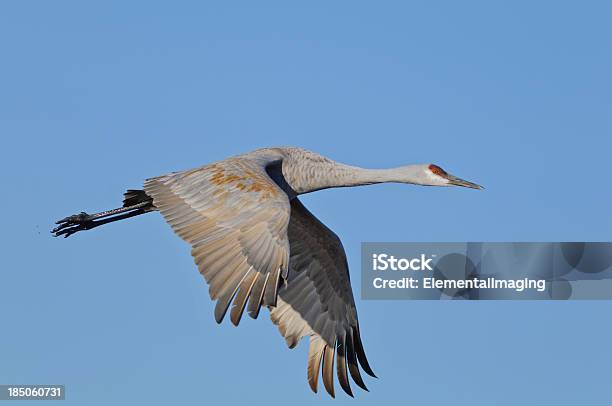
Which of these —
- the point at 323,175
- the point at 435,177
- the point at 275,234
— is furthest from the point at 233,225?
the point at 435,177

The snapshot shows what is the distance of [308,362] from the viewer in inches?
701

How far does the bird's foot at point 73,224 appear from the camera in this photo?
18578 millimetres

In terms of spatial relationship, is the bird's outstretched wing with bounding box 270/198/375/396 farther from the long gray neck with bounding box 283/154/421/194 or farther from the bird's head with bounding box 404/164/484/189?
the bird's head with bounding box 404/164/484/189

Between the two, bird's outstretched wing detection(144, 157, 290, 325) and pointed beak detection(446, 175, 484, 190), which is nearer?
bird's outstretched wing detection(144, 157, 290, 325)

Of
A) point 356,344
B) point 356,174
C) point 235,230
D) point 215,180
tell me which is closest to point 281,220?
point 235,230

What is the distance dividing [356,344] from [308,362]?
675mm

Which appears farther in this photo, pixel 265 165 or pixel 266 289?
pixel 265 165

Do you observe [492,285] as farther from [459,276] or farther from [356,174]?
[356,174]

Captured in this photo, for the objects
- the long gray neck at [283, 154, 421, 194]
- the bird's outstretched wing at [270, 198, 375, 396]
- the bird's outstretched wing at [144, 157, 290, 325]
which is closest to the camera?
the bird's outstretched wing at [144, 157, 290, 325]

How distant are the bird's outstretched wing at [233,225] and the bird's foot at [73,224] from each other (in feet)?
8.07

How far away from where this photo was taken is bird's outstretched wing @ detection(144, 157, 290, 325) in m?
14.2

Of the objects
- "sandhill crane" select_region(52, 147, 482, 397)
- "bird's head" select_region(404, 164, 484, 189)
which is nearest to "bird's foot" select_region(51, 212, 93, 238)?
"sandhill crane" select_region(52, 147, 482, 397)

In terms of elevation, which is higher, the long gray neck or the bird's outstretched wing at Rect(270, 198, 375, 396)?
the long gray neck

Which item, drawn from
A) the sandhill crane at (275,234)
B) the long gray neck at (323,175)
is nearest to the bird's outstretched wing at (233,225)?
the sandhill crane at (275,234)
